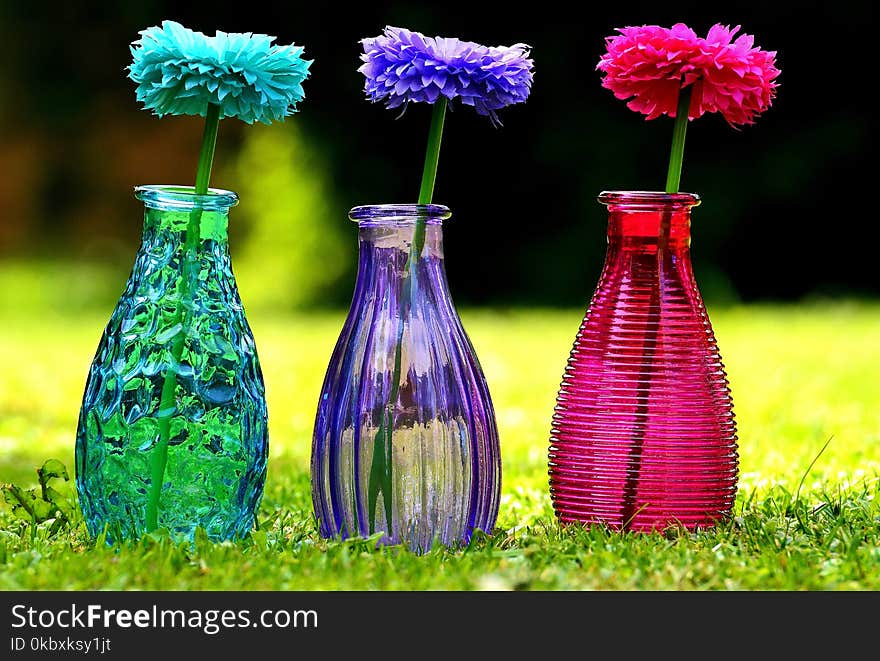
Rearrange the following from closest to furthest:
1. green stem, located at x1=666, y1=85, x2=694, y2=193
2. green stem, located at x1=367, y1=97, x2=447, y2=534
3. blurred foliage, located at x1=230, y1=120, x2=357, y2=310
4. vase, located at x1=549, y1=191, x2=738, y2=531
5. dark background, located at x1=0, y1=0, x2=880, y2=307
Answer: green stem, located at x1=367, y1=97, x2=447, y2=534 < vase, located at x1=549, y1=191, x2=738, y2=531 < green stem, located at x1=666, y1=85, x2=694, y2=193 < dark background, located at x1=0, y1=0, x2=880, y2=307 < blurred foliage, located at x1=230, y1=120, x2=357, y2=310

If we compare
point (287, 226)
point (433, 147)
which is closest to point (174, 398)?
point (433, 147)

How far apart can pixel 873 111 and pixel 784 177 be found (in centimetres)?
105

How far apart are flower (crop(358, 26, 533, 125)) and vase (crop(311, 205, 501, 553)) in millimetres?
235

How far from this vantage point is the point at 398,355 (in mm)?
2512

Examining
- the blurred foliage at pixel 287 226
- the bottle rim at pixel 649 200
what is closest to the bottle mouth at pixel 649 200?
the bottle rim at pixel 649 200

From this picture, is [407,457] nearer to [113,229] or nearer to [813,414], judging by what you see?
[813,414]

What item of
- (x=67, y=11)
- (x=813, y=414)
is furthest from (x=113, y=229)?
(x=813, y=414)

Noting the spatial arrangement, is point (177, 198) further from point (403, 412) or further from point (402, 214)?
point (403, 412)

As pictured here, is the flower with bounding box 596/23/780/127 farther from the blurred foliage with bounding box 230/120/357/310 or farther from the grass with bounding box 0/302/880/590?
the blurred foliage with bounding box 230/120/357/310

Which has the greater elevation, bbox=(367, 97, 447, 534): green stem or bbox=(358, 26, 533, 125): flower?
bbox=(358, 26, 533, 125): flower


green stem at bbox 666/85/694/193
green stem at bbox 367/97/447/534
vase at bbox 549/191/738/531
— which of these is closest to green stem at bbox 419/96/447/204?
green stem at bbox 367/97/447/534

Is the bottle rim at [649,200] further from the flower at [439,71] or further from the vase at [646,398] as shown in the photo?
the flower at [439,71]

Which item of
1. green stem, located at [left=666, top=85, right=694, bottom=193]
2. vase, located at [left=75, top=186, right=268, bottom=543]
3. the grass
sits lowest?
the grass

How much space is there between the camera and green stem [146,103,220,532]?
2.50 m
